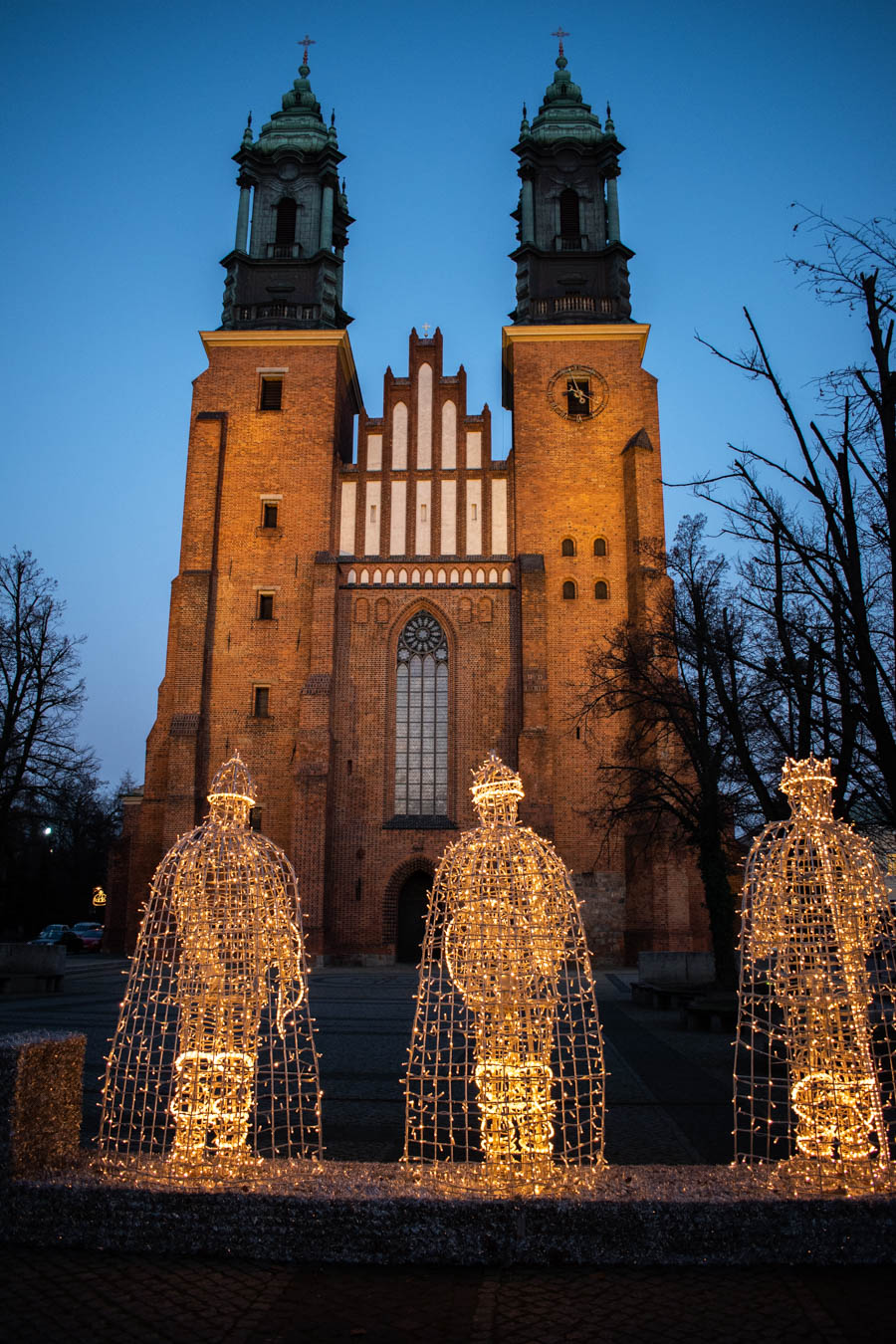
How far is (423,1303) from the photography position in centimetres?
347

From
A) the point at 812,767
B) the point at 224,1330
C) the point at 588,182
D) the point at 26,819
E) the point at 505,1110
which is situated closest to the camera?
the point at 224,1330

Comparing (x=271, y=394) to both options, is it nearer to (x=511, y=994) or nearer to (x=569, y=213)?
(x=569, y=213)

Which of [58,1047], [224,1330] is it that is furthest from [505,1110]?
[58,1047]

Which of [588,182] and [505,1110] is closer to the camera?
[505,1110]

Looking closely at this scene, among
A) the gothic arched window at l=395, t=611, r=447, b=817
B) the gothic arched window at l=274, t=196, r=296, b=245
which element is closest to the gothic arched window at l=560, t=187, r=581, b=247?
the gothic arched window at l=274, t=196, r=296, b=245

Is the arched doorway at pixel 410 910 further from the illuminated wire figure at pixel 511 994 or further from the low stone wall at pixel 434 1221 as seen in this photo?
Result: the low stone wall at pixel 434 1221

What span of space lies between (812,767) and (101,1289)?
3.99 m

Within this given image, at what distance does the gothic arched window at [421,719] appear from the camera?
23344 millimetres

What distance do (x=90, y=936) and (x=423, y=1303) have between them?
106 ft

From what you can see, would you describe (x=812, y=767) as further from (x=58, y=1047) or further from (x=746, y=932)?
(x=58, y=1047)

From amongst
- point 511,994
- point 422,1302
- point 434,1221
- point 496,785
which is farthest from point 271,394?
point 422,1302

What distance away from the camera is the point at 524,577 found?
23.5m

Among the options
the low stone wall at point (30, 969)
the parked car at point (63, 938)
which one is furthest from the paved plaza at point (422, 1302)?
the parked car at point (63, 938)

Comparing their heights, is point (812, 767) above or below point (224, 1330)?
above
